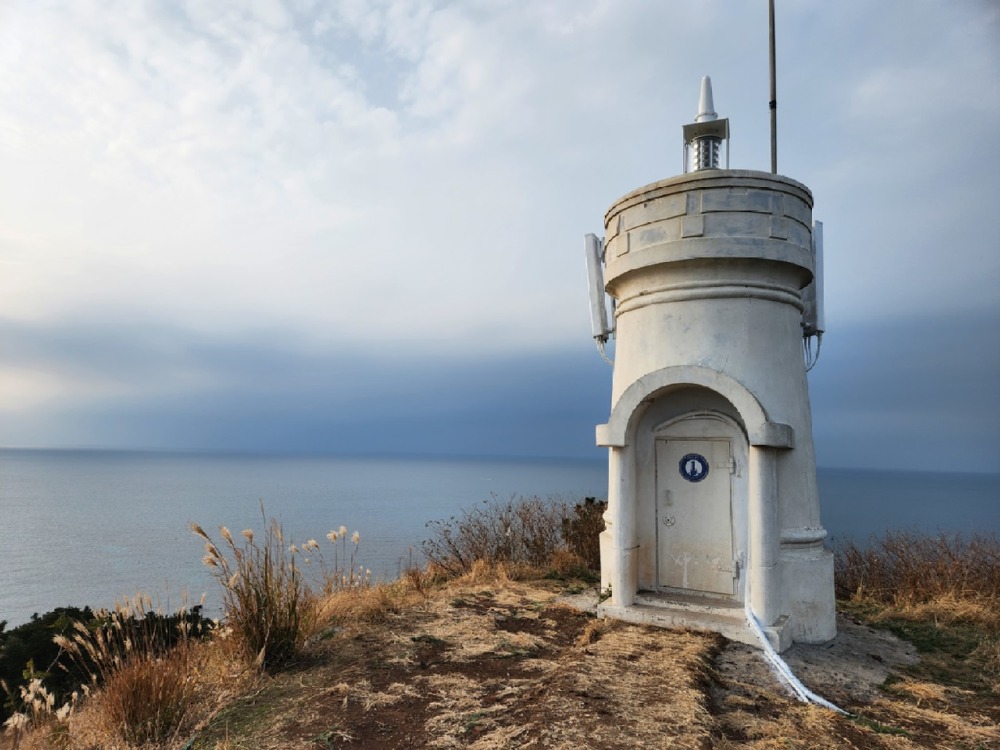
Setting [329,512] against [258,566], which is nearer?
[258,566]

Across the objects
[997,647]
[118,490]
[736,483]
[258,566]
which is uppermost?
[736,483]

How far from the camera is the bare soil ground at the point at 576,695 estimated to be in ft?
12.1

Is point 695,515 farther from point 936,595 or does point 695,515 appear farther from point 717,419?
point 936,595

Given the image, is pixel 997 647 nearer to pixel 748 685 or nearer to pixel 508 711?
pixel 748 685

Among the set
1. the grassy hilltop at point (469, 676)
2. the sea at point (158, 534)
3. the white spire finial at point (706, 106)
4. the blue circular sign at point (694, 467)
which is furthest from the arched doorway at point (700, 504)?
the sea at point (158, 534)

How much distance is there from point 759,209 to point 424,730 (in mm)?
5813

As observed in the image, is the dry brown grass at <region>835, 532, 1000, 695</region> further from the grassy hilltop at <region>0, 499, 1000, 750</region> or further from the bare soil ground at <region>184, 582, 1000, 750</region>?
the bare soil ground at <region>184, 582, 1000, 750</region>

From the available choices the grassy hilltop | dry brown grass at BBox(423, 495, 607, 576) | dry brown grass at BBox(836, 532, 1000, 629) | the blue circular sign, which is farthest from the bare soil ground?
dry brown grass at BBox(423, 495, 607, 576)

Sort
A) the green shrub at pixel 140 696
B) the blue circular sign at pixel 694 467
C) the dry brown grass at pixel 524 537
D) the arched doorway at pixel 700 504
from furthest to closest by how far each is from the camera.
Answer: the dry brown grass at pixel 524 537, the blue circular sign at pixel 694 467, the arched doorway at pixel 700 504, the green shrub at pixel 140 696

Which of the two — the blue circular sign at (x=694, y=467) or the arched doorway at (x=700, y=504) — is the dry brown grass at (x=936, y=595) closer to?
the arched doorway at (x=700, y=504)

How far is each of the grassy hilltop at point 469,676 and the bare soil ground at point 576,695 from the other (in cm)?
2

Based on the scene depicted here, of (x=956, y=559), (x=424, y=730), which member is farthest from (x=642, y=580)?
(x=956, y=559)

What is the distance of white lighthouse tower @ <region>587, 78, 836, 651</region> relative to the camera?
6091 mm

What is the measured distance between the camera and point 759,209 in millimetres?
6395
